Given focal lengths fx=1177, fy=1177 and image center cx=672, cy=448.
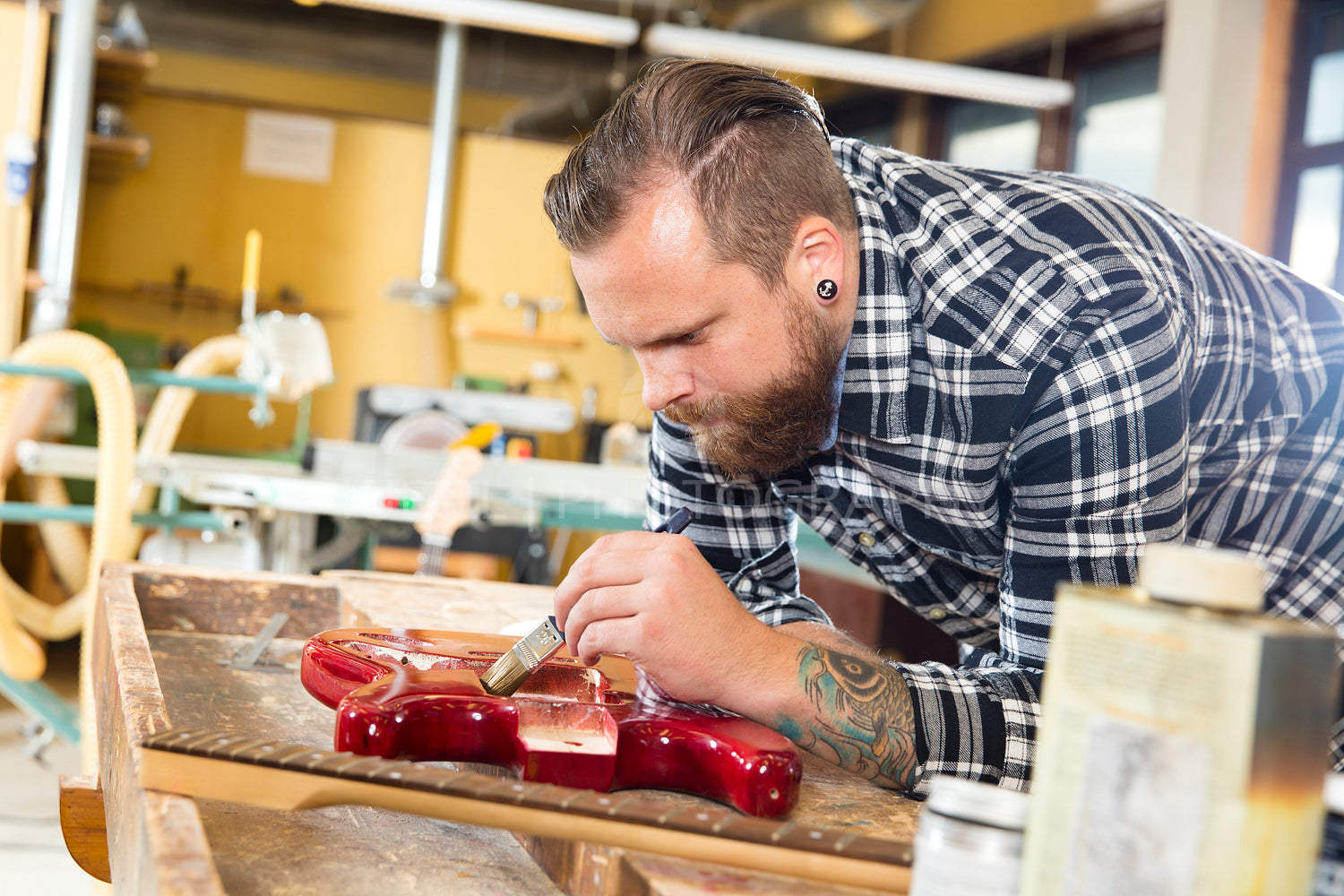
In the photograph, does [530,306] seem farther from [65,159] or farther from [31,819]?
[31,819]

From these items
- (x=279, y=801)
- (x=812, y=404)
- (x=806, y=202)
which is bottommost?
(x=279, y=801)

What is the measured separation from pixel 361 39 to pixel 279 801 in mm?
6005

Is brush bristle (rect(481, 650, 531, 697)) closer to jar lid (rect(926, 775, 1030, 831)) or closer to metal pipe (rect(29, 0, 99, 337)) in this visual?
jar lid (rect(926, 775, 1030, 831))

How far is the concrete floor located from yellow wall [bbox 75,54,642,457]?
6.40 feet

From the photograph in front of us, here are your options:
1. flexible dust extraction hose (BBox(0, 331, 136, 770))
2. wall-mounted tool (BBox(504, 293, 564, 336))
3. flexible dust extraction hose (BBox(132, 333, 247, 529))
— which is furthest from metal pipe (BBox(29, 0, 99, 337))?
wall-mounted tool (BBox(504, 293, 564, 336))

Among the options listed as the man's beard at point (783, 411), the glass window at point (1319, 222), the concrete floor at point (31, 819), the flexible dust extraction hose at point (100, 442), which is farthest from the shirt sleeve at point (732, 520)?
the glass window at point (1319, 222)

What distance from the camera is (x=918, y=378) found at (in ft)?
3.19

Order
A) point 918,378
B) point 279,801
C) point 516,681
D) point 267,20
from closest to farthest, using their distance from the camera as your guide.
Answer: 1. point 279,801
2. point 516,681
3. point 918,378
4. point 267,20

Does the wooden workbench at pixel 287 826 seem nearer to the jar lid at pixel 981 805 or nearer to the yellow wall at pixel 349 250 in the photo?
the jar lid at pixel 981 805

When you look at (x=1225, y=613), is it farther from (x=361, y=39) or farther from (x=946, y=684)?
(x=361, y=39)

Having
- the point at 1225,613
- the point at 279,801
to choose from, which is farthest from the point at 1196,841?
the point at 279,801

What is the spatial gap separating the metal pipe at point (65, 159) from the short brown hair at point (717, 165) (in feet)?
12.2

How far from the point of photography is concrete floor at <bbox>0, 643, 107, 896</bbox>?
232 centimetres

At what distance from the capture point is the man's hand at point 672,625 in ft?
2.72
